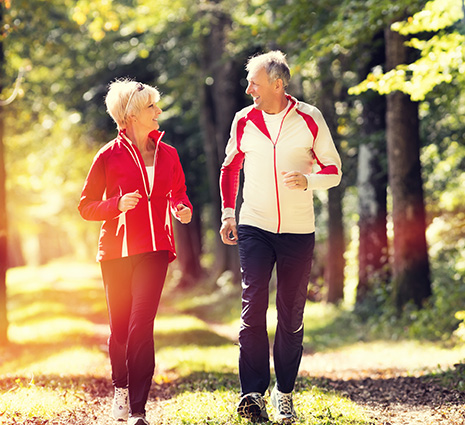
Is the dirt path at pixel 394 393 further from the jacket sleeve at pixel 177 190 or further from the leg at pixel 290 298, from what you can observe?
the jacket sleeve at pixel 177 190

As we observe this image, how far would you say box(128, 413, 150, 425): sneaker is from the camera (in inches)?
197

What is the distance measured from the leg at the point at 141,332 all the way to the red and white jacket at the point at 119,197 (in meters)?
0.15

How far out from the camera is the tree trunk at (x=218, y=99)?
2002 cm

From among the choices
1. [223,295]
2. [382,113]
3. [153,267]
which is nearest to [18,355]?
Answer: [153,267]

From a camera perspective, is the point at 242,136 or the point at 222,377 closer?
the point at 242,136

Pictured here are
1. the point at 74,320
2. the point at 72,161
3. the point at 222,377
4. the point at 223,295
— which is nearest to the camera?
the point at 222,377

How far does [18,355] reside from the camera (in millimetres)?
11719

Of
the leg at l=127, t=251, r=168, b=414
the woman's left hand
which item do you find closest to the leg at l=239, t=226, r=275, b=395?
the woman's left hand

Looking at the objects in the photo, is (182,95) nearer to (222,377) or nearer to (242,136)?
(222,377)

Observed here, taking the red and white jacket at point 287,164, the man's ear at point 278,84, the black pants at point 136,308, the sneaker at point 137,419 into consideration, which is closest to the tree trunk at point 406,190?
the red and white jacket at point 287,164

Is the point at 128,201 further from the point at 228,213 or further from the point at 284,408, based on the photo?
the point at 284,408

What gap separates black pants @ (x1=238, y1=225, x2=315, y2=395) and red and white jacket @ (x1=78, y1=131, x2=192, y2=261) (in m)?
0.61

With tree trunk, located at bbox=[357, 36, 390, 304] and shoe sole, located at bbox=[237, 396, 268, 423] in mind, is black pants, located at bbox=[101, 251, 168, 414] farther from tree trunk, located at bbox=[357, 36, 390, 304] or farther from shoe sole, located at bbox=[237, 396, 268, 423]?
tree trunk, located at bbox=[357, 36, 390, 304]

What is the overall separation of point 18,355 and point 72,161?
1584cm
